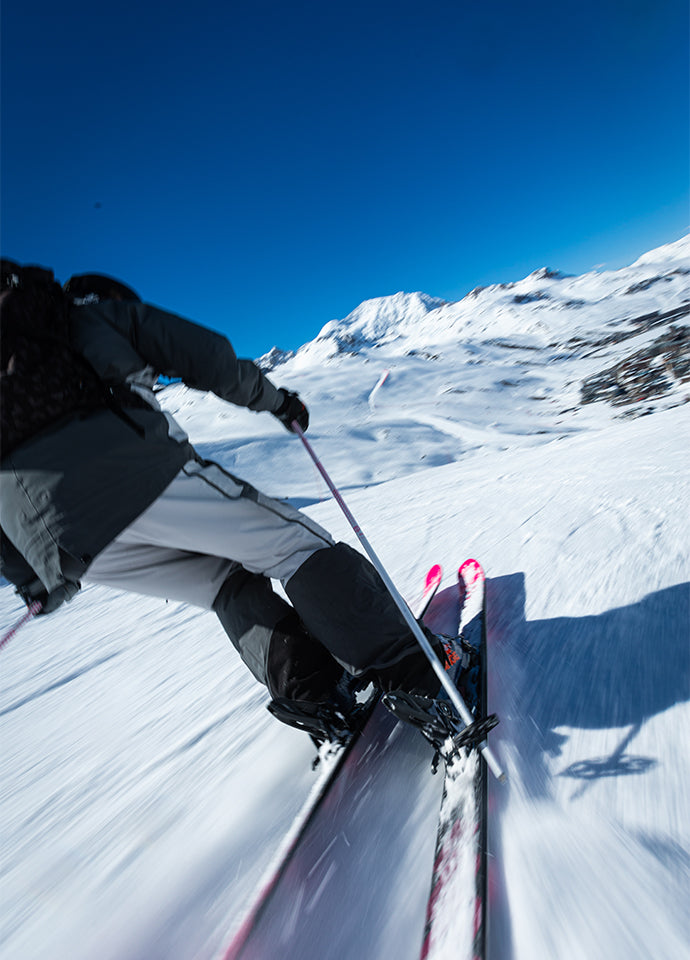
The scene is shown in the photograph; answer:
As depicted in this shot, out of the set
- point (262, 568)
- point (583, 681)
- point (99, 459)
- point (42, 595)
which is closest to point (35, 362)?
point (99, 459)

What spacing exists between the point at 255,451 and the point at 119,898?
2203cm

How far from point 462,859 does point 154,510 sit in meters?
1.12

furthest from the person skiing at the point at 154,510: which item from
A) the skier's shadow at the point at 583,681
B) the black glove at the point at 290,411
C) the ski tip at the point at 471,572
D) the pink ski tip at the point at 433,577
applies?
the pink ski tip at the point at 433,577

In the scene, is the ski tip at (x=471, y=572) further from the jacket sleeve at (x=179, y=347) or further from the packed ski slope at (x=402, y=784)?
the jacket sleeve at (x=179, y=347)

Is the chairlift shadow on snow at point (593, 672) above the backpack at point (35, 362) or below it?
below

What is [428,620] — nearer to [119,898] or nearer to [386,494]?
[119,898]

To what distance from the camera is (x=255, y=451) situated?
22688 mm

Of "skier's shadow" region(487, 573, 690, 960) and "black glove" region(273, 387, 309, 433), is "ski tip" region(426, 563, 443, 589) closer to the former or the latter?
"skier's shadow" region(487, 573, 690, 960)

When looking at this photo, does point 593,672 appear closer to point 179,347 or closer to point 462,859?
point 462,859

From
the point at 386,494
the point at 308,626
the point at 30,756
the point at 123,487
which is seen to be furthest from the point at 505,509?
the point at 386,494

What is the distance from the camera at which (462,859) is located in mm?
987

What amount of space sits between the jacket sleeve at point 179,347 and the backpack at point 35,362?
0.49 feet

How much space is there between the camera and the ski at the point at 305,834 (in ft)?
3.24

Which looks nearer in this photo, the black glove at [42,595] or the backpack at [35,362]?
the backpack at [35,362]
